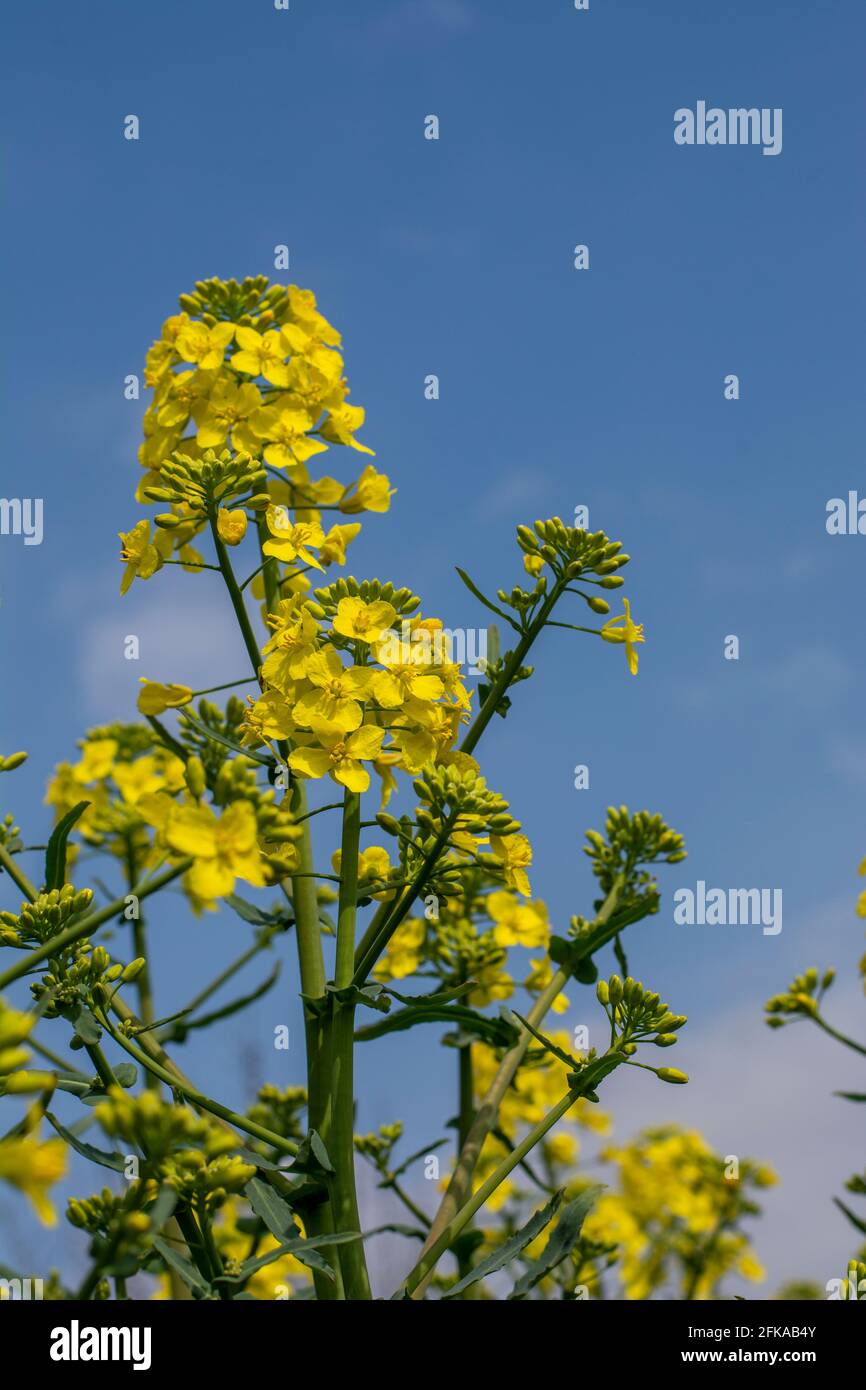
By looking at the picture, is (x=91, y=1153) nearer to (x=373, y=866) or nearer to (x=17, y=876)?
(x=17, y=876)

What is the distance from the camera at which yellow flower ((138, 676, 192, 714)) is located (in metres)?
2.83

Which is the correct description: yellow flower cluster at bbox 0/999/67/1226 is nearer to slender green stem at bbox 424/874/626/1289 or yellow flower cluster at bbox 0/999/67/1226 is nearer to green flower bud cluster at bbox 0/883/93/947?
green flower bud cluster at bbox 0/883/93/947

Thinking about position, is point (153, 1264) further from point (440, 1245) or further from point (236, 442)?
point (236, 442)

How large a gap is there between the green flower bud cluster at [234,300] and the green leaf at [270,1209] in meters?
2.09

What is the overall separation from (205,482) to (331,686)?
0.62 metres

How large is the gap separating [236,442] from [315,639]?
0.68m

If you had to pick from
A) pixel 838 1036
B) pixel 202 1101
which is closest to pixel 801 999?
pixel 838 1036

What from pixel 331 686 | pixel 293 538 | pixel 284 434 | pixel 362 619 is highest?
pixel 284 434

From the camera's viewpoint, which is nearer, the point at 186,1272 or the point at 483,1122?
the point at 186,1272

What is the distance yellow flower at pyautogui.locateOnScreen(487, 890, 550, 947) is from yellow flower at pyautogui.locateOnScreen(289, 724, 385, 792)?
1404mm

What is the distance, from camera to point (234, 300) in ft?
10.9

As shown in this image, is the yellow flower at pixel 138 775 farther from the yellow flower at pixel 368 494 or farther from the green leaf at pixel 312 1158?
the green leaf at pixel 312 1158

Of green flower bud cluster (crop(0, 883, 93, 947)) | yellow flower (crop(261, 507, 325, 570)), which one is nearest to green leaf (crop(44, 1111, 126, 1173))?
green flower bud cluster (crop(0, 883, 93, 947))
